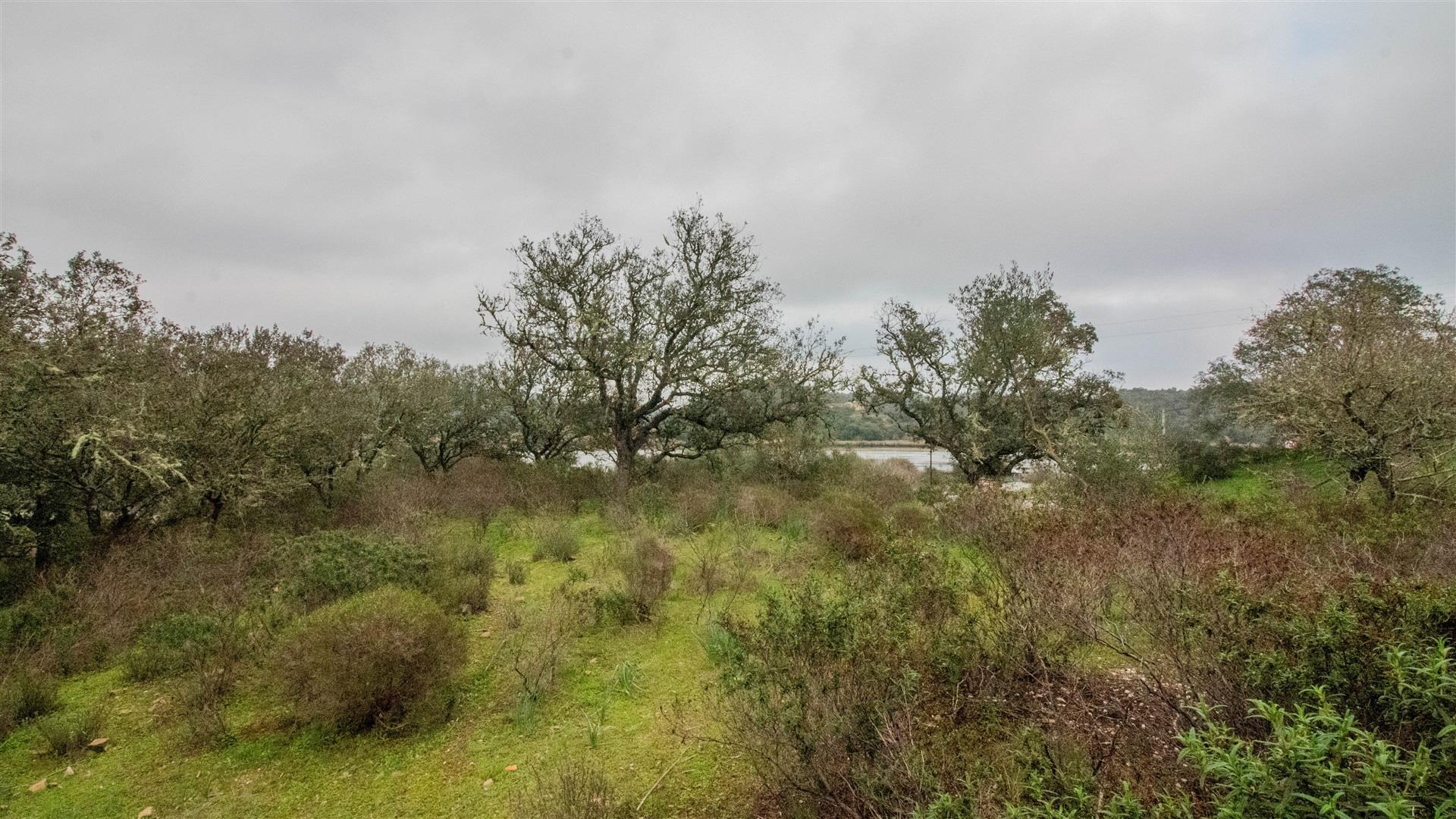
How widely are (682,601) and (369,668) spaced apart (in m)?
4.17

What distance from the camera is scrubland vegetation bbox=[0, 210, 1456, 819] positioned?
335 cm

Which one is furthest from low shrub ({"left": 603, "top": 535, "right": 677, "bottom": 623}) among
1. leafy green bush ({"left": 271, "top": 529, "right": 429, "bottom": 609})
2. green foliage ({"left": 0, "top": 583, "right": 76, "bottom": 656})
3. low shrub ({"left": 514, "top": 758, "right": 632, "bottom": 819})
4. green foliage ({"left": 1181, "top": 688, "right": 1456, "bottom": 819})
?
green foliage ({"left": 1181, "top": 688, "right": 1456, "bottom": 819})

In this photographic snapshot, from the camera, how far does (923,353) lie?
1852 centimetres

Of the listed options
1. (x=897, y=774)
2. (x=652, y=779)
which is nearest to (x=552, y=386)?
(x=652, y=779)

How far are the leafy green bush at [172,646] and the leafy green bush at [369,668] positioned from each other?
5.32 ft

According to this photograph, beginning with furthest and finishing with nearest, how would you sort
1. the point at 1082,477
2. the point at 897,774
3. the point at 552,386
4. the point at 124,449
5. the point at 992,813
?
1. the point at 552,386
2. the point at 1082,477
3. the point at 124,449
4. the point at 897,774
5. the point at 992,813

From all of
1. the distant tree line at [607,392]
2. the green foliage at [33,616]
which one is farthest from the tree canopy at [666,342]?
the green foliage at [33,616]

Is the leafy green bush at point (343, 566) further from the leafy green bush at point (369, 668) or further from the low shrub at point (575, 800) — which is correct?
the low shrub at point (575, 800)

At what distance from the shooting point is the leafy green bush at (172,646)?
20.3 feet

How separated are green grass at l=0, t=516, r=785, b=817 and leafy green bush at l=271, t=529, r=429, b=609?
66.5 inches

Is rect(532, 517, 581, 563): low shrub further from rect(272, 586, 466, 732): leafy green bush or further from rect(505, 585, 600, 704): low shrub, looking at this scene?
rect(272, 586, 466, 732): leafy green bush

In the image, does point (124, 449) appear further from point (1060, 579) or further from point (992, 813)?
point (1060, 579)

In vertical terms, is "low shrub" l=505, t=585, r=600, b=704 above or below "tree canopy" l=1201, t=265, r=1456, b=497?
below

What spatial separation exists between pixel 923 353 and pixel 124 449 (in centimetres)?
1786
